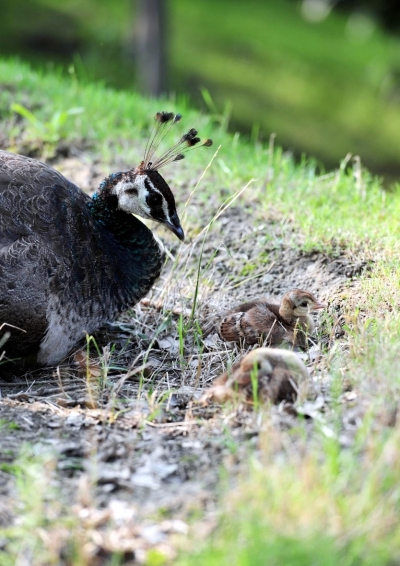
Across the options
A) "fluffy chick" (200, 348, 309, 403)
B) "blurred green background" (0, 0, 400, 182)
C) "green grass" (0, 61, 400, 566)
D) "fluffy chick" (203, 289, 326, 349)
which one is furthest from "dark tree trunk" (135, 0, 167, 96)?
"fluffy chick" (200, 348, 309, 403)

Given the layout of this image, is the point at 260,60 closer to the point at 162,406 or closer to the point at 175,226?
the point at 175,226

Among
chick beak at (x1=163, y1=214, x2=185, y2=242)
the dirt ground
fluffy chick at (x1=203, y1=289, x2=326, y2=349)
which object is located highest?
chick beak at (x1=163, y1=214, x2=185, y2=242)

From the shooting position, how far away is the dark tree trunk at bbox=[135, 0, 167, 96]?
10.3 meters

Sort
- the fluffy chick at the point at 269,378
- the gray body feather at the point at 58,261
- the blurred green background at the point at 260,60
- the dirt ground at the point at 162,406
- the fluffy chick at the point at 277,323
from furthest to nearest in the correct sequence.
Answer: the blurred green background at the point at 260,60, the fluffy chick at the point at 277,323, the gray body feather at the point at 58,261, the fluffy chick at the point at 269,378, the dirt ground at the point at 162,406

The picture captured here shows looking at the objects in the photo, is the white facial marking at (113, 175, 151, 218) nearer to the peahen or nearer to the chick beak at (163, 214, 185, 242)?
the peahen

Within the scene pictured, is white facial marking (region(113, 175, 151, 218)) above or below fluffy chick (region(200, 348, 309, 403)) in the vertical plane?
above

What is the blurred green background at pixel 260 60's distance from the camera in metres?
12.0

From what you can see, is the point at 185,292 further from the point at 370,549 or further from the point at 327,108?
the point at 327,108

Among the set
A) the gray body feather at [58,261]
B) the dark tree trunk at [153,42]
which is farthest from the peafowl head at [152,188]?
the dark tree trunk at [153,42]

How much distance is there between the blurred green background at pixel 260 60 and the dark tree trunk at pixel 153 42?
60 mm

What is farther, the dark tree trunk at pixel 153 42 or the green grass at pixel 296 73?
the green grass at pixel 296 73

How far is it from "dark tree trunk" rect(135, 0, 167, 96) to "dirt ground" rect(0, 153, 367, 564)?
516 cm

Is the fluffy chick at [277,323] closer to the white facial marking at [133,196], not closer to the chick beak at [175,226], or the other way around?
the chick beak at [175,226]

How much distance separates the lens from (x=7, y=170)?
438cm
